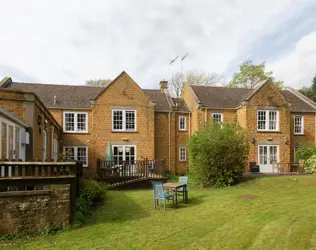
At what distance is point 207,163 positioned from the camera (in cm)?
1588

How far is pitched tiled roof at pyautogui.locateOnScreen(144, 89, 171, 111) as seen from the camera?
1020 inches

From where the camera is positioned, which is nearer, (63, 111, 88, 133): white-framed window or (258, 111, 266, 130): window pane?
(63, 111, 88, 133): white-framed window

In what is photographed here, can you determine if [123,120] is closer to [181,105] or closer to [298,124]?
[181,105]

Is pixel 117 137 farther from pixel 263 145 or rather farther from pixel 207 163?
pixel 263 145

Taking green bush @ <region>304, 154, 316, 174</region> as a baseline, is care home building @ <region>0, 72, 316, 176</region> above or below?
above

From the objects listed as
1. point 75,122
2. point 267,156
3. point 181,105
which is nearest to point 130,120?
point 75,122

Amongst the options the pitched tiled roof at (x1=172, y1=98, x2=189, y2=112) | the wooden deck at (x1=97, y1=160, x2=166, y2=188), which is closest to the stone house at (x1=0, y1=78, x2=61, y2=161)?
the wooden deck at (x1=97, y1=160, x2=166, y2=188)

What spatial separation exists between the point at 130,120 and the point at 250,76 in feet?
90.8

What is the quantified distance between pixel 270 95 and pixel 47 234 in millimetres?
22810

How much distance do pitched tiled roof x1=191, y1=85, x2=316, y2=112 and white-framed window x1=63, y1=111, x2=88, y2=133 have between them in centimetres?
1130

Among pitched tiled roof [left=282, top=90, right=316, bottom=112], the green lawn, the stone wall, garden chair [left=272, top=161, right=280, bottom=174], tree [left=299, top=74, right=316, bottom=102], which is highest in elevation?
tree [left=299, top=74, right=316, bottom=102]

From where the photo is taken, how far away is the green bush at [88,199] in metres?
9.44

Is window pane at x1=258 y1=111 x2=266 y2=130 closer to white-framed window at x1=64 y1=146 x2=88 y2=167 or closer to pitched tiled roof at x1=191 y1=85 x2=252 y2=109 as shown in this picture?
pitched tiled roof at x1=191 y1=85 x2=252 y2=109

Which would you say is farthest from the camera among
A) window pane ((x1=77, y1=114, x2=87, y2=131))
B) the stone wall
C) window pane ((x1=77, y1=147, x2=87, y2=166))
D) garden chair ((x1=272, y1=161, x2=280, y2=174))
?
garden chair ((x1=272, y1=161, x2=280, y2=174))
